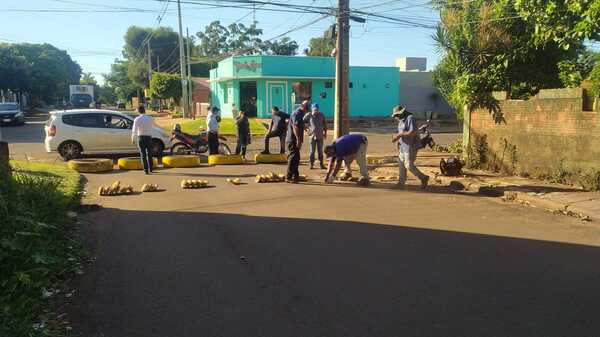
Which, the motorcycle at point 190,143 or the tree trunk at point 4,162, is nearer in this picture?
the tree trunk at point 4,162

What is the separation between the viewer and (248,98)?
35.4 meters

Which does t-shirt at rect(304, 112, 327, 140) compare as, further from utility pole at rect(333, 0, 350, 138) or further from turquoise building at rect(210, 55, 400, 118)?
turquoise building at rect(210, 55, 400, 118)

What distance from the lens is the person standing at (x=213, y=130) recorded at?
15.8m

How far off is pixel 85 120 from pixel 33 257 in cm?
1209

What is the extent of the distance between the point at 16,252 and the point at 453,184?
8.94m

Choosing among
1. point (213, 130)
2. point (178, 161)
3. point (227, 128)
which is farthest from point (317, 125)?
point (227, 128)

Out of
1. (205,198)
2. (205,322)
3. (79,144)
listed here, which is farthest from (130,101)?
(205,322)

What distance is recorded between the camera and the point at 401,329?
403 cm

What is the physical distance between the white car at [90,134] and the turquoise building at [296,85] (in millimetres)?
15871

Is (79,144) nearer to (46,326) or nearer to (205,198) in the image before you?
(205,198)

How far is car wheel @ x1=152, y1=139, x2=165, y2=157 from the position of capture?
16.1 metres

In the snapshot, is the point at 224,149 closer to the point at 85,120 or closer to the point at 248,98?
the point at 85,120

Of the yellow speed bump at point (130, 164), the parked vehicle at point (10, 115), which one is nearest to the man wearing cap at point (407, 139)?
the yellow speed bump at point (130, 164)

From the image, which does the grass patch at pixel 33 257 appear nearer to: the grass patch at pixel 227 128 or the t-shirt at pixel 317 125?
the t-shirt at pixel 317 125
